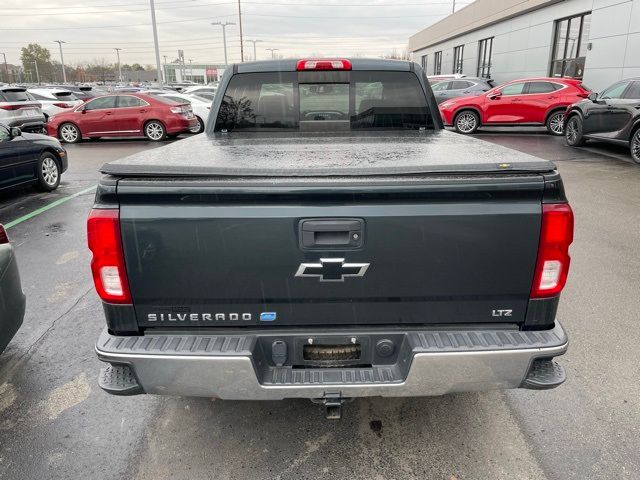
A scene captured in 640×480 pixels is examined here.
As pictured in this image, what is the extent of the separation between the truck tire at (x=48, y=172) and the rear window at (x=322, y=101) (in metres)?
6.25

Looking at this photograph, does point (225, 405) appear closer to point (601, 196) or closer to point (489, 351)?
point (489, 351)

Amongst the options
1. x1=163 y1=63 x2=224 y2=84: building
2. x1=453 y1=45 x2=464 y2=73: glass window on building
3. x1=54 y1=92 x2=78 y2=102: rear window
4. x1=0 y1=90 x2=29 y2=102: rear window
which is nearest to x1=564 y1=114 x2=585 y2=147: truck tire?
x1=0 y1=90 x2=29 y2=102: rear window

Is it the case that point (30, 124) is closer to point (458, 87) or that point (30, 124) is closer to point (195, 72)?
point (458, 87)

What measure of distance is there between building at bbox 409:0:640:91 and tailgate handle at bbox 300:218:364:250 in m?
18.7

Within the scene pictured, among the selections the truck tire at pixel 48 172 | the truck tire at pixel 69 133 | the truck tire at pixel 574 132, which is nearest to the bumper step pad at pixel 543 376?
the truck tire at pixel 48 172

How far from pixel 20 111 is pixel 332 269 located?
16504mm

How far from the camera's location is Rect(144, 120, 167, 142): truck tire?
16.0 metres

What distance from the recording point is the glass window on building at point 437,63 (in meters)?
44.9

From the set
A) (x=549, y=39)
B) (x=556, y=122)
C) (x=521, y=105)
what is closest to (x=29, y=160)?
(x=521, y=105)

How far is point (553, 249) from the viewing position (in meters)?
2.15

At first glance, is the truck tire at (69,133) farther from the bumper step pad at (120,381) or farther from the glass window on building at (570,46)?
the glass window on building at (570,46)

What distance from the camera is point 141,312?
7.33ft

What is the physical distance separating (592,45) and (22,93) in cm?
2102

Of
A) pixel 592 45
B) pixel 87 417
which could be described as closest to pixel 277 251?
pixel 87 417
